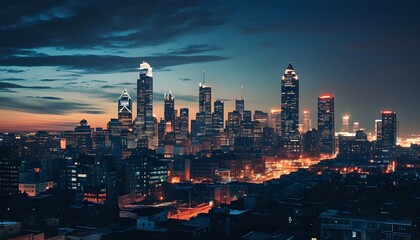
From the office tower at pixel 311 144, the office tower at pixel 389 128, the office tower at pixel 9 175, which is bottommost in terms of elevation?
the office tower at pixel 9 175

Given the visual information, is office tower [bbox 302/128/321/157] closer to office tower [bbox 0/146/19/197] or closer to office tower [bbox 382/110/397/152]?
office tower [bbox 382/110/397/152]

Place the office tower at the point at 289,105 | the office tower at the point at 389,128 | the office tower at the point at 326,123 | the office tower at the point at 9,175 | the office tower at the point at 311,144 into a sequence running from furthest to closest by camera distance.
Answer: the office tower at the point at 289,105 → the office tower at the point at 326,123 → the office tower at the point at 389,128 → the office tower at the point at 311,144 → the office tower at the point at 9,175

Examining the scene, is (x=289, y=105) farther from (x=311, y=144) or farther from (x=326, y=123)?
(x=311, y=144)

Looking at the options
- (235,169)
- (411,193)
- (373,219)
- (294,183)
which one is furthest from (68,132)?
(373,219)

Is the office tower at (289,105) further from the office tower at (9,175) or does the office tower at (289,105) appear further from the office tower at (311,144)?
the office tower at (9,175)

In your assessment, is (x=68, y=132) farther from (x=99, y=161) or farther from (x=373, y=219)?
(x=373, y=219)

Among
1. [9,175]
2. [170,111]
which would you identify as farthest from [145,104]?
[9,175]

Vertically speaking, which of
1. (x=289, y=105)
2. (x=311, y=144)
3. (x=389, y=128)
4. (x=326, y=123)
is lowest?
(x=311, y=144)

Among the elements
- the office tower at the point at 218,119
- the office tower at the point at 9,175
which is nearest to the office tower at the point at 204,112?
the office tower at the point at 218,119
